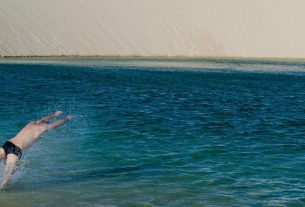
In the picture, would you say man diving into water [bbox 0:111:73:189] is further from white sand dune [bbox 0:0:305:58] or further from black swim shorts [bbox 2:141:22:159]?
white sand dune [bbox 0:0:305:58]

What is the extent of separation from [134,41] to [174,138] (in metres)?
147

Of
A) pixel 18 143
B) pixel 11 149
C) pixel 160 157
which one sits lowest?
pixel 160 157

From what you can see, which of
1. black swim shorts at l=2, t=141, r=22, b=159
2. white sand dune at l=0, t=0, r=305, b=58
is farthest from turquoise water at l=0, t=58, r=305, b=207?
white sand dune at l=0, t=0, r=305, b=58

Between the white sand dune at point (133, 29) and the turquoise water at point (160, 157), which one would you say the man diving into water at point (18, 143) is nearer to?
the turquoise water at point (160, 157)

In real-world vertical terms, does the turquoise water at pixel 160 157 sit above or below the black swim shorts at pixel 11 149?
below

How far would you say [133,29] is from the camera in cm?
17200

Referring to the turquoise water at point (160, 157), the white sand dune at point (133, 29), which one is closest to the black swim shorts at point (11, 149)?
the turquoise water at point (160, 157)

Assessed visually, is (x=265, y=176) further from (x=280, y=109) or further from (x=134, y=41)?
(x=134, y=41)

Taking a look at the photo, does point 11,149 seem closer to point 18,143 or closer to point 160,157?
point 18,143

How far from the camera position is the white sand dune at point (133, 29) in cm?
14638

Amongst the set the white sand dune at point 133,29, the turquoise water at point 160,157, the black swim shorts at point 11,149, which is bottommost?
the turquoise water at point 160,157

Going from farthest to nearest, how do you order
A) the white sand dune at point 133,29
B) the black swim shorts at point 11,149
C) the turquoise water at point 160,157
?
the white sand dune at point 133,29, the turquoise water at point 160,157, the black swim shorts at point 11,149

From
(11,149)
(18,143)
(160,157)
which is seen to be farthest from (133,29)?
(11,149)

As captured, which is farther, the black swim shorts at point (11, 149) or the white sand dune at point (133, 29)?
the white sand dune at point (133, 29)
